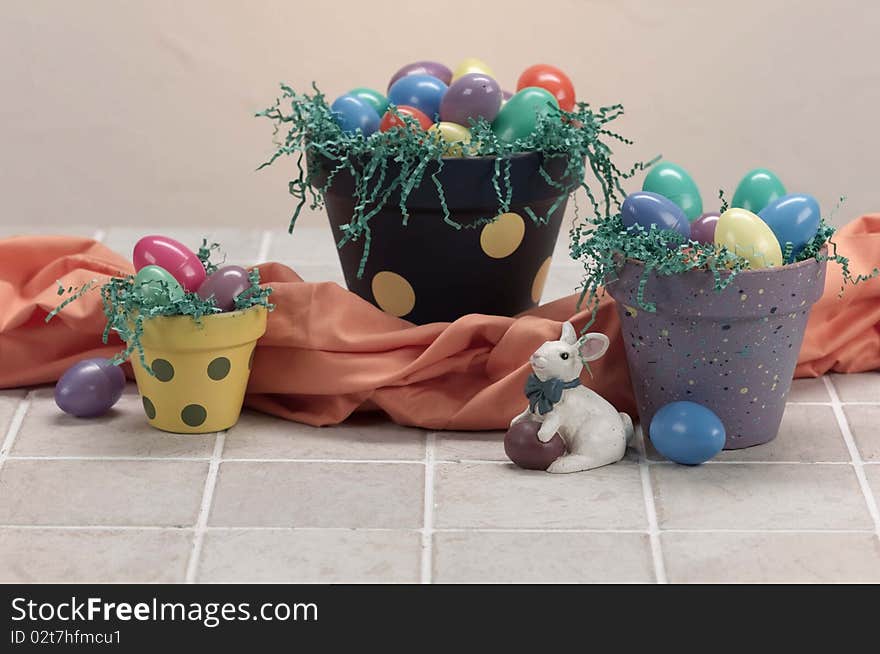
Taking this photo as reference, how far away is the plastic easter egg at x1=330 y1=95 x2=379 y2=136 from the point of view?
2.62 meters

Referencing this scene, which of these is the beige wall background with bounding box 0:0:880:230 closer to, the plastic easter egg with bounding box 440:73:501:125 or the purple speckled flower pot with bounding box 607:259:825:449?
the plastic easter egg with bounding box 440:73:501:125

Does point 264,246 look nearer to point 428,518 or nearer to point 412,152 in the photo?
point 412,152

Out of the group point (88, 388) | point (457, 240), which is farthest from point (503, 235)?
point (88, 388)

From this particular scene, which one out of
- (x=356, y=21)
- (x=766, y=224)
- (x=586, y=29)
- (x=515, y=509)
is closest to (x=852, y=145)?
(x=586, y=29)

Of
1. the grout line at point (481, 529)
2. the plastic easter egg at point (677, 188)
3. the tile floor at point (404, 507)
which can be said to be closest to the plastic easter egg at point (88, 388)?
the tile floor at point (404, 507)

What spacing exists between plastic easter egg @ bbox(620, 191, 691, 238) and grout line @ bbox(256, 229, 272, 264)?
137 cm

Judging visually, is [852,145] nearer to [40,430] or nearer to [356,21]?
[356,21]

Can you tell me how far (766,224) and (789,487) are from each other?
0.43 meters

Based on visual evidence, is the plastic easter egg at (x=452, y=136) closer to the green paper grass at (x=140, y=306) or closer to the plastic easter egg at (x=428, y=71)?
the plastic easter egg at (x=428, y=71)

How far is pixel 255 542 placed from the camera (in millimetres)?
2080

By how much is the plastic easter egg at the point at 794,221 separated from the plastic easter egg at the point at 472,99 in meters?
0.58

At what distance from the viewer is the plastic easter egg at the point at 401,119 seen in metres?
2.58

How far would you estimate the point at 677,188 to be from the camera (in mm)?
2424

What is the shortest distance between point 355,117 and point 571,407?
70cm
